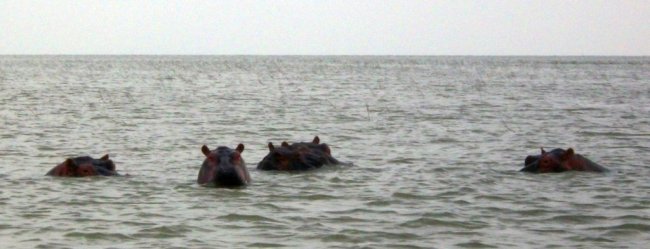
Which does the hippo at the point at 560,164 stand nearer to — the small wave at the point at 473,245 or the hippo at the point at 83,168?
the small wave at the point at 473,245

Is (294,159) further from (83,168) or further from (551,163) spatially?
(551,163)

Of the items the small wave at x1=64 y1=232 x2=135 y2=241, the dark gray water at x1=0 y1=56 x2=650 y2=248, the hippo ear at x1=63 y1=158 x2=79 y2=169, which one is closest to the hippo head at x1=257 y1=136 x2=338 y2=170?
the dark gray water at x1=0 y1=56 x2=650 y2=248

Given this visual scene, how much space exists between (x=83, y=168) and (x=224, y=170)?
2.23 meters

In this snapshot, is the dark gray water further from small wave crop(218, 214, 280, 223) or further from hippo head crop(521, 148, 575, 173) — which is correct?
hippo head crop(521, 148, 575, 173)

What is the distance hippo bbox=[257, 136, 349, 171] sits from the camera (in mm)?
16141

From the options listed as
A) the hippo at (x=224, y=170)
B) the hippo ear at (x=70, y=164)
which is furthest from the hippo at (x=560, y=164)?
the hippo ear at (x=70, y=164)

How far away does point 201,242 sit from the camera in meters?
10.6

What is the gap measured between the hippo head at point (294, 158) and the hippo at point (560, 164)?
293 centimetres

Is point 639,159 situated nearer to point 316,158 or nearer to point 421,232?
point 316,158

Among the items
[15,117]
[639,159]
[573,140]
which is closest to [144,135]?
[15,117]

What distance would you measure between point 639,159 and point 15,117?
51.9 feet

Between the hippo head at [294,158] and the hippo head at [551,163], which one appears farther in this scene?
the hippo head at [294,158]

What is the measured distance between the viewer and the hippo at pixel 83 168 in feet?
49.8

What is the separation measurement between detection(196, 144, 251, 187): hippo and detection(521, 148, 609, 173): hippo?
13.3 feet
